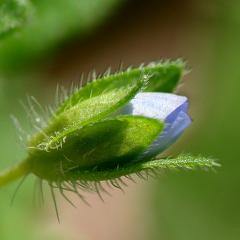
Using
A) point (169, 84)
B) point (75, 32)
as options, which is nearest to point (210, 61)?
point (75, 32)

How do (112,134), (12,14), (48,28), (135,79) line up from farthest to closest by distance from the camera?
1. (48,28)
2. (12,14)
3. (135,79)
4. (112,134)

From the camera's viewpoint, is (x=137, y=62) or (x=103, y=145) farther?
(x=137, y=62)

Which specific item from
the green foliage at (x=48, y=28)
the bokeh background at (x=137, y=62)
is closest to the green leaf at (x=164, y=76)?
the bokeh background at (x=137, y=62)

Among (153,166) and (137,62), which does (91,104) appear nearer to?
(153,166)

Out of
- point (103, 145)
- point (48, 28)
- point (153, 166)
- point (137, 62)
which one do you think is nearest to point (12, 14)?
point (103, 145)

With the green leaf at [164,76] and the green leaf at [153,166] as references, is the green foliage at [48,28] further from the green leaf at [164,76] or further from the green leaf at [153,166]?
the green leaf at [153,166]

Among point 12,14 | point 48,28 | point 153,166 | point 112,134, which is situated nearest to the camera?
point 153,166

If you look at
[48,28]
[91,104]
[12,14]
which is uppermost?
[48,28]

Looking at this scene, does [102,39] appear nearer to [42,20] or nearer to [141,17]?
[141,17]
